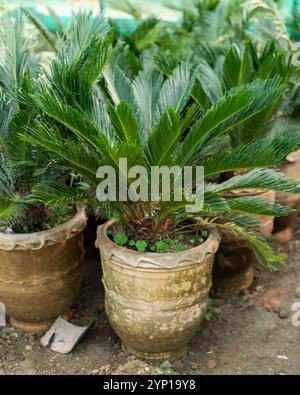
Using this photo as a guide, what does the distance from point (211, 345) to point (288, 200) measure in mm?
1180

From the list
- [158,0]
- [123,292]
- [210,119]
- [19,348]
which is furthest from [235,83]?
[158,0]

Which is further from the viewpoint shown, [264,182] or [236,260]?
[236,260]

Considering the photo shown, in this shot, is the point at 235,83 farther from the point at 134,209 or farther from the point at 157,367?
the point at 157,367

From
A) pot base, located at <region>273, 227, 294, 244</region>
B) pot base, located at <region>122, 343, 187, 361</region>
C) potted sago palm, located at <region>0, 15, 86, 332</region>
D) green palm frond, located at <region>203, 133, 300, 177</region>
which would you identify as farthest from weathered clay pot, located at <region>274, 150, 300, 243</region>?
potted sago palm, located at <region>0, 15, 86, 332</region>

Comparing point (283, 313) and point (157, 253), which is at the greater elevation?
point (157, 253)

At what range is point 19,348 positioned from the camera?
311cm

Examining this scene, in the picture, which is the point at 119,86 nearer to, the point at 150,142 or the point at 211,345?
the point at 150,142

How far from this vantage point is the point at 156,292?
2.64 metres

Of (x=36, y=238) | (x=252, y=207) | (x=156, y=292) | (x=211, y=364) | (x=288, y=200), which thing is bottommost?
(x=211, y=364)

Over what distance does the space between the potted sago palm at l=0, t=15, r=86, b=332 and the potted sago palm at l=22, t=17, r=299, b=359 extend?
193 mm

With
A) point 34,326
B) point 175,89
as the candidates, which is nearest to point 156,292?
point 34,326

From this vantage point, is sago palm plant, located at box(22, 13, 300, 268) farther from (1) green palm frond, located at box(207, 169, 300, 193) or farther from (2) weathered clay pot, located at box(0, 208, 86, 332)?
(2) weathered clay pot, located at box(0, 208, 86, 332)

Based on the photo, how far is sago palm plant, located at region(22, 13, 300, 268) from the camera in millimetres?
2410

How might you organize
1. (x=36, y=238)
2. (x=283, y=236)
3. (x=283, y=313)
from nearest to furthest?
(x=36, y=238) < (x=283, y=313) < (x=283, y=236)
